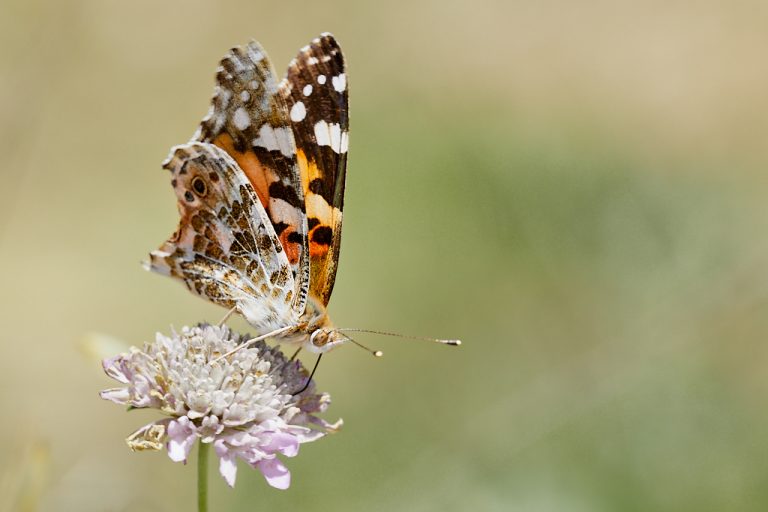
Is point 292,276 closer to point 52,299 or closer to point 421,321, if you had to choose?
point 421,321

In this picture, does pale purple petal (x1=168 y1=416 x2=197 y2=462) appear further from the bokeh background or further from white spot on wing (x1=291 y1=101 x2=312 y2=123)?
white spot on wing (x1=291 y1=101 x2=312 y2=123)

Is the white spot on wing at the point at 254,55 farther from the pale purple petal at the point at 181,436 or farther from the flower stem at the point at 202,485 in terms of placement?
the flower stem at the point at 202,485

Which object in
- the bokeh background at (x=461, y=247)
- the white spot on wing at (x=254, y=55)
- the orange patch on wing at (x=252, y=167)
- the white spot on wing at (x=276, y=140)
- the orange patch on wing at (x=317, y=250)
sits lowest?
the bokeh background at (x=461, y=247)

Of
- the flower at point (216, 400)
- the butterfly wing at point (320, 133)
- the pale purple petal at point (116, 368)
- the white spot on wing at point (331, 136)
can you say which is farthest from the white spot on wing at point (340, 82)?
the pale purple petal at point (116, 368)

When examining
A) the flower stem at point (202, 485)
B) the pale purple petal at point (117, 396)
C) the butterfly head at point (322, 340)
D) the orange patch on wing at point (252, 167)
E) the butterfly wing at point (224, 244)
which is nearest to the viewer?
the flower stem at point (202, 485)

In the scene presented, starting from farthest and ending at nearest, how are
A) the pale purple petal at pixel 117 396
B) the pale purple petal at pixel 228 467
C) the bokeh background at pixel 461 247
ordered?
the bokeh background at pixel 461 247 < the pale purple petal at pixel 117 396 < the pale purple petal at pixel 228 467

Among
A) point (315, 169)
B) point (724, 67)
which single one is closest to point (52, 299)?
point (315, 169)

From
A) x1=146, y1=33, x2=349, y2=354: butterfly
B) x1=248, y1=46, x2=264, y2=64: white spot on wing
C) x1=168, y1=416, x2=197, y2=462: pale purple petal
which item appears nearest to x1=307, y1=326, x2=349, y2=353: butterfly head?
x1=146, y1=33, x2=349, y2=354: butterfly

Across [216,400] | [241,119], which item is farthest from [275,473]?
[241,119]
